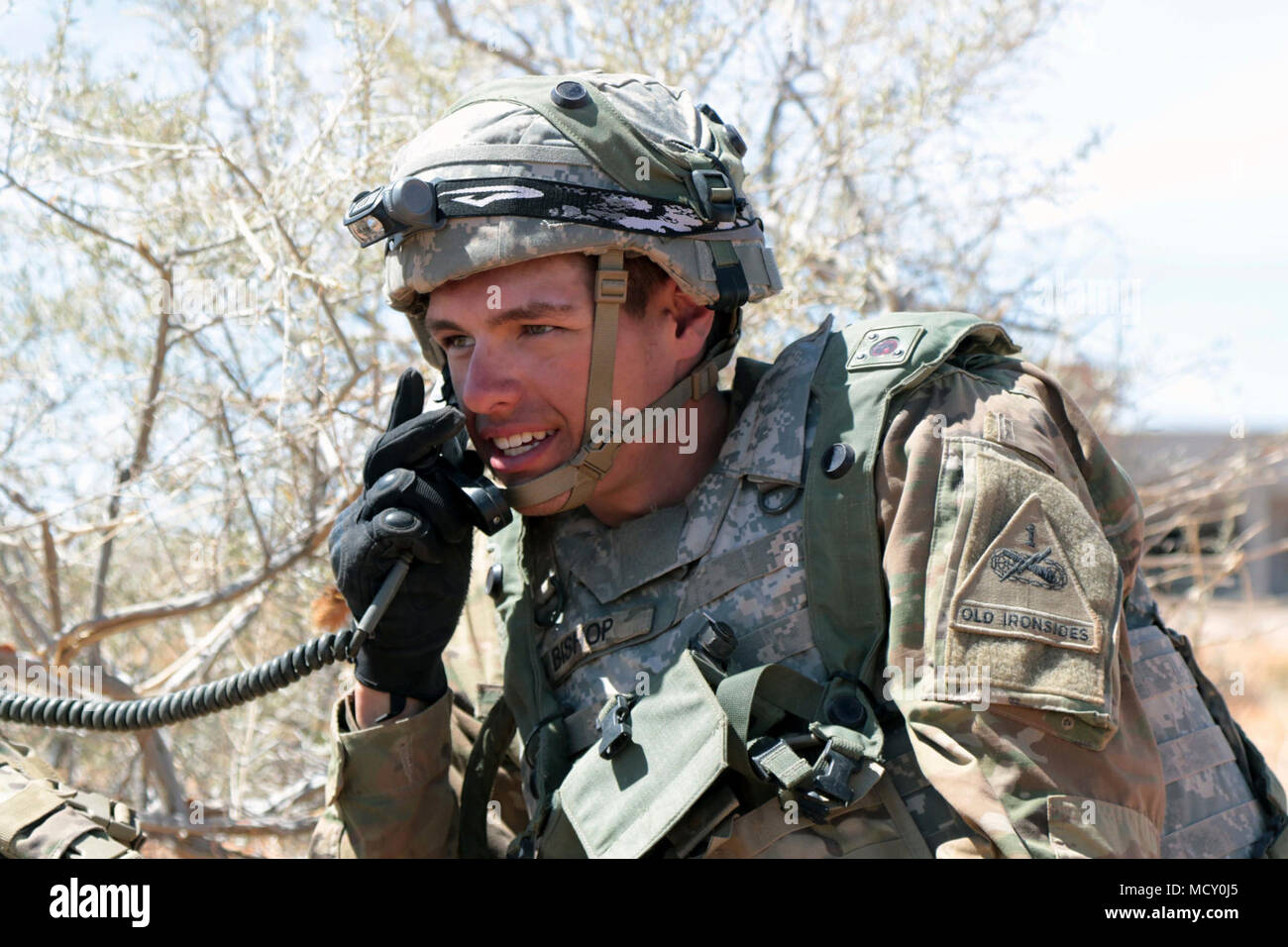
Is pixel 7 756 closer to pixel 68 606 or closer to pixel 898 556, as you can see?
pixel 898 556

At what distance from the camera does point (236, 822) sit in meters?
3.72

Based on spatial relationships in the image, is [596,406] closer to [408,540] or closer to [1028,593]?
[408,540]

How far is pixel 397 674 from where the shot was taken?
2.68 m

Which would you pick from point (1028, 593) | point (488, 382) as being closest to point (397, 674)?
point (488, 382)

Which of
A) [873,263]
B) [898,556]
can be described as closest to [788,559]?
[898,556]

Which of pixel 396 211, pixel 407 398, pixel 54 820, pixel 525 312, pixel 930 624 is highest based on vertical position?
pixel 396 211

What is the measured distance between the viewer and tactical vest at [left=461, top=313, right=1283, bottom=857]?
2162 millimetres

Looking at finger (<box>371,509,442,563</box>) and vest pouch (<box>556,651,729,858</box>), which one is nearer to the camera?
vest pouch (<box>556,651,729,858</box>)

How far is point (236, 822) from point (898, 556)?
254 cm

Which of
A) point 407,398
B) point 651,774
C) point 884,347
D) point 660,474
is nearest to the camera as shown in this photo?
point 651,774

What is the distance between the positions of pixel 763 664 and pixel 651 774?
31cm

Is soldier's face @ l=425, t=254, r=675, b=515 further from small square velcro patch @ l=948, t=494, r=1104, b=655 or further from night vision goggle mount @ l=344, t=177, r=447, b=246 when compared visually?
small square velcro patch @ l=948, t=494, r=1104, b=655

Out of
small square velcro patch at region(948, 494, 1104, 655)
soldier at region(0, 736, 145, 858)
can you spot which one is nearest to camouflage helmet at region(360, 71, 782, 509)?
small square velcro patch at region(948, 494, 1104, 655)
